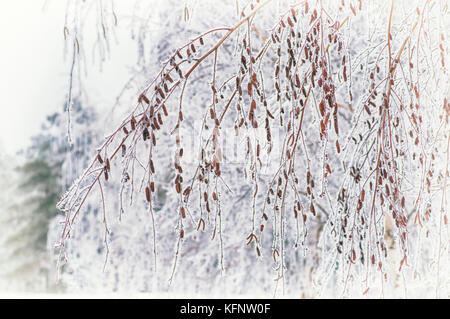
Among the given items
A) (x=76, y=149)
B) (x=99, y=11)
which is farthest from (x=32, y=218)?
(x=99, y=11)

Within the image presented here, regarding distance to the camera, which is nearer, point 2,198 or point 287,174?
point 287,174

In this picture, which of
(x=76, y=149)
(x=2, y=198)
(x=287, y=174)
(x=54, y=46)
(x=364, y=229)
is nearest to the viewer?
(x=287, y=174)

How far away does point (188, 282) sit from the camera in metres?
2.70

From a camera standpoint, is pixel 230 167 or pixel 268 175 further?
pixel 230 167

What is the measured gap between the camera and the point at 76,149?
2.92m

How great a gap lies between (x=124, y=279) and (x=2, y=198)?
62.3 inches

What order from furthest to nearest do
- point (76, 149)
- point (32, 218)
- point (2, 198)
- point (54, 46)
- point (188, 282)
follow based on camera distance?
point (2, 198), point (32, 218), point (76, 149), point (188, 282), point (54, 46)

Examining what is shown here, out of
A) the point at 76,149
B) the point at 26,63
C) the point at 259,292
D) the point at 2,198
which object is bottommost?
the point at 259,292

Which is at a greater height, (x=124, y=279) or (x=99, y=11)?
(x=99, y=11)
